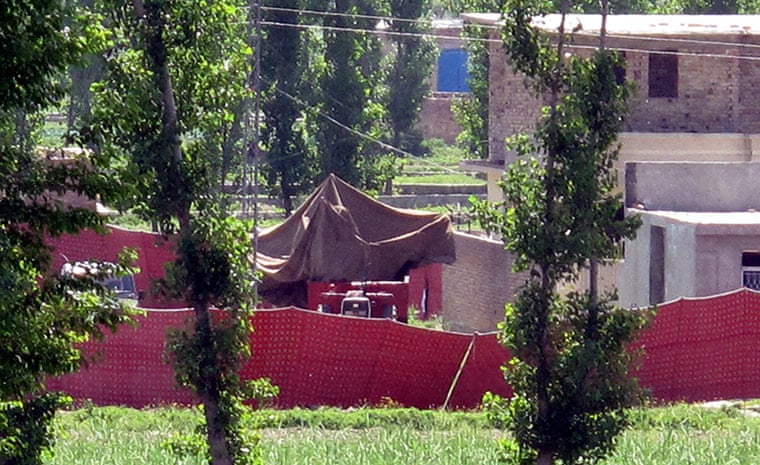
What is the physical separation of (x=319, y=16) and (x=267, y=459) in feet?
93.4

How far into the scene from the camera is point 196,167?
11.1m

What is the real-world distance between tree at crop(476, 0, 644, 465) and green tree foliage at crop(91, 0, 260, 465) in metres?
2.25

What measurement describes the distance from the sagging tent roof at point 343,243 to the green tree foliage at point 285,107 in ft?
41.6

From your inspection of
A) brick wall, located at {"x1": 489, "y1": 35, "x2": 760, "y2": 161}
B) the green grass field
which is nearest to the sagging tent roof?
brick wall, located at {"x1": 489, "y1": 35, "x2": 760, "y2": 161}

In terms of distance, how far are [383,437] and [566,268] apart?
159 inches

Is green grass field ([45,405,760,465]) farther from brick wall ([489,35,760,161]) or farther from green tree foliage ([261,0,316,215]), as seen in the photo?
green tree foliage ([261,0,316,215])

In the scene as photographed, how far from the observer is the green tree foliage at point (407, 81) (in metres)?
60.7

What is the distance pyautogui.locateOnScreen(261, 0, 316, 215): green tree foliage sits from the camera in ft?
133

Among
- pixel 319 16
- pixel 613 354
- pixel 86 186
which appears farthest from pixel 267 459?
pixel 319 16

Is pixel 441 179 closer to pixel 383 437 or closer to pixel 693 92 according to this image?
pixel 693 92

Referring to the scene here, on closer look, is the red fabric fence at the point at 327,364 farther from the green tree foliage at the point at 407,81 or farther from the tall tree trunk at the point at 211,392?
the green tree foliage at the point at 407,81

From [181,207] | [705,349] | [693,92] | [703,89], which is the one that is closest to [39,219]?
[181,207]

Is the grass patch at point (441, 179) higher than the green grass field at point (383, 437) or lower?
lower

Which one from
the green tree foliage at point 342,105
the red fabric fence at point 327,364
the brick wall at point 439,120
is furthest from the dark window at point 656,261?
the brick wall at point 439,120
